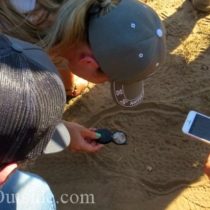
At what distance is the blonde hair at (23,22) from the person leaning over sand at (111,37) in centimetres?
4

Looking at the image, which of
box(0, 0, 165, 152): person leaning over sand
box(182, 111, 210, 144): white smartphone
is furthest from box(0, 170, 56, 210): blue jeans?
box(182, 111, 210, 144): white smartphone

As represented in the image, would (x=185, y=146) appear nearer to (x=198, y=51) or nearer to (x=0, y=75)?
(x=198, y=51)

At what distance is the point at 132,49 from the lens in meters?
1.48

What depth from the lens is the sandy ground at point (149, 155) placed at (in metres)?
1.82

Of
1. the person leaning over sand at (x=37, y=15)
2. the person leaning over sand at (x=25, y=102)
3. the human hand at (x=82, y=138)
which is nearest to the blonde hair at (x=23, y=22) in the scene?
the person leaning over sand at (x=37, y=15)

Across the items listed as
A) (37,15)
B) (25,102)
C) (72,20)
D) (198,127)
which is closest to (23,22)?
(37,15)

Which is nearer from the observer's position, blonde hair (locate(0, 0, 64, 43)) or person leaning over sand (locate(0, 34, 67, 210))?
person leaning over sand (locate(0, 34, 67, 210))

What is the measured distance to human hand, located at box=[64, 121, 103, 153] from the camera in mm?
1791

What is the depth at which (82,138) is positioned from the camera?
71.0 inches

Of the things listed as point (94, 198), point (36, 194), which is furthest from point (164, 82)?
point (36, 194)

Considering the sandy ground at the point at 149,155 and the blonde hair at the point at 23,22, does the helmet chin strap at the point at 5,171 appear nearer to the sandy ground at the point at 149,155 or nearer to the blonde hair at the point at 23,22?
the blonde hair at the point at 23,22

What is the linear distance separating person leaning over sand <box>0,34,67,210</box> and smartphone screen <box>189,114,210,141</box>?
0.62m

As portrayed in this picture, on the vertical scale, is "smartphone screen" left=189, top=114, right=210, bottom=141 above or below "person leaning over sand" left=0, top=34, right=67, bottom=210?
below

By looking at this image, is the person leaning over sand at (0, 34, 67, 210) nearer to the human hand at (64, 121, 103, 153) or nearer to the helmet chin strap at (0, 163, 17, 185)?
the helmet chin strap at (0, 163, 17, 185)
